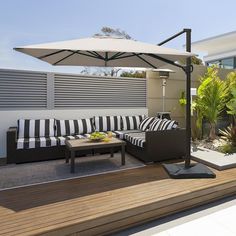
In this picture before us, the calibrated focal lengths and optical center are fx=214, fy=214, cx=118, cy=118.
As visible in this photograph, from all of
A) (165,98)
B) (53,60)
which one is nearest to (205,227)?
(53,60)

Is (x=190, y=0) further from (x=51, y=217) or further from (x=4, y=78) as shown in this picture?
(x=51, y=217)

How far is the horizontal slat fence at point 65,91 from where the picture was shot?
212 inches

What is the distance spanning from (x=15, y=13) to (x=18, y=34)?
0.98 metres

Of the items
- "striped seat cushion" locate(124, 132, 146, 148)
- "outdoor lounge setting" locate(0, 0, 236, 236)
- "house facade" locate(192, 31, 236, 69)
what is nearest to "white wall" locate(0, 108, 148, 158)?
"outdoor lounge setting" locate(0, 0, 236, 236)

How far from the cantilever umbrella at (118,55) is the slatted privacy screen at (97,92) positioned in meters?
1.48

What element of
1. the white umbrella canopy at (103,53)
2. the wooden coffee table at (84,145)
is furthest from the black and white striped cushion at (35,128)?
the white umbrella canopy at (103,53)

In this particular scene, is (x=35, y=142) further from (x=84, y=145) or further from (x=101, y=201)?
(x=101, y=201)

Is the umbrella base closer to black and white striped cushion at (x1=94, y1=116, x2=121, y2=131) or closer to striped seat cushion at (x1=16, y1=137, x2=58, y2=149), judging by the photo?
black and white striped cushion at (x1=94, y1=116, x2=121, y2=131)

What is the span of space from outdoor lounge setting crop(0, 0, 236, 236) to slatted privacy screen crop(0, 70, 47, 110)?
2cm

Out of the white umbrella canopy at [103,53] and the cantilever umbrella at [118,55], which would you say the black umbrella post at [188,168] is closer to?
the cantilever umbrella at [118,55]

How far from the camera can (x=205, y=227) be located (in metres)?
2.67

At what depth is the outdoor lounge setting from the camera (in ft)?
8.68

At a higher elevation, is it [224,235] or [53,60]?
[53,60]

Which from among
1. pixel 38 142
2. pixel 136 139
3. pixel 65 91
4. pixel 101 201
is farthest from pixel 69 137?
pixel 101 201
